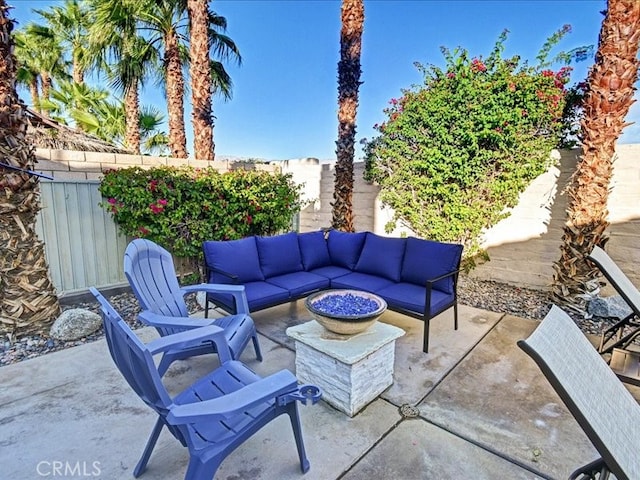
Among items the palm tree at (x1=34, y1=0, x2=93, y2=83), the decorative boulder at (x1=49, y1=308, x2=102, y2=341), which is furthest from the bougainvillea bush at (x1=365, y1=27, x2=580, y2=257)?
the palm tree at (x1=34, y1=0, x2=93, y2=83)

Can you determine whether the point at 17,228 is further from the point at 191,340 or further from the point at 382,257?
the point at 382,257

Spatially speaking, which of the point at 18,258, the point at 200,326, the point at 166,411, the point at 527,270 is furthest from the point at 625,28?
the point at 18,258

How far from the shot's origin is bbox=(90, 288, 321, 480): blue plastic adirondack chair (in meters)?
1.34

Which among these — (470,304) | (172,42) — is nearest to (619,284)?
(470,304)

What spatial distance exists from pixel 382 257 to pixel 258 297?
157 centimetres

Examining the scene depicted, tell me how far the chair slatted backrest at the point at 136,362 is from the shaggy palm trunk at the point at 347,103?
14.9 ft

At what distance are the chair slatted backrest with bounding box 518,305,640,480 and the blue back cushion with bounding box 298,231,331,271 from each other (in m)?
2.96

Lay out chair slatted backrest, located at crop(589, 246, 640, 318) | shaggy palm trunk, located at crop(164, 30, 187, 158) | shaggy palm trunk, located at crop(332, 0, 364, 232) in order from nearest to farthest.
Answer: chair slatted backrest, located at crop(589, 246, 640, 318), shaggy palm trunk, located at crop(332, 0, 364, 232), shaggy palm trunk, located at crop(164, 30, 187, 158)

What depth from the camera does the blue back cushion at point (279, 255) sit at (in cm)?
395

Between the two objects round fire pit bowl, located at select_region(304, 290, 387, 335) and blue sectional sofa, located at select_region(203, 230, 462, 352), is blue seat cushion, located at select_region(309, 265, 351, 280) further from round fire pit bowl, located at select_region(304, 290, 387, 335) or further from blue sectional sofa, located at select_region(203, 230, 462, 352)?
round fire pit bowl, located at select_region(304, 290, 387, 335)

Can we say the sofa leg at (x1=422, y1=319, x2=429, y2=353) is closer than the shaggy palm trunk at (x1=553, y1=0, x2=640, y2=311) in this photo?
Yes

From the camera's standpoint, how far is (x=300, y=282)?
3779mm

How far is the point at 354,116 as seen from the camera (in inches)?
219

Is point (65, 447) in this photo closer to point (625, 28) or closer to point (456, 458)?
point (456, 458)
